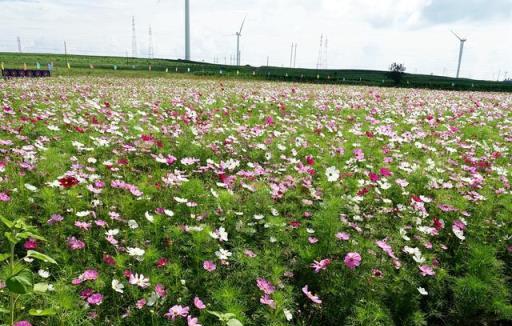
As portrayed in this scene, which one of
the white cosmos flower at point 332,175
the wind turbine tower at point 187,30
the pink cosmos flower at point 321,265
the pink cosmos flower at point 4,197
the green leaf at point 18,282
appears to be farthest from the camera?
the wind turbine tower at point 187,30

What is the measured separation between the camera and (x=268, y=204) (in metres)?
4.28

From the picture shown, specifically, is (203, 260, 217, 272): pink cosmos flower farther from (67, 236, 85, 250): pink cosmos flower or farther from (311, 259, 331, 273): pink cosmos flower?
(67, 236, 85, 250): pink cosmos flower

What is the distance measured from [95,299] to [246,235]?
152 centimetres

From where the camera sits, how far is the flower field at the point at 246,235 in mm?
2930

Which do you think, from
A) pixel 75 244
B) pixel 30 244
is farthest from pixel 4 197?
pixel 75 244

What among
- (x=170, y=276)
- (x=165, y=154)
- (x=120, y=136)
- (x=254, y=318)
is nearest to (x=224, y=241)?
(x=170, y=276)

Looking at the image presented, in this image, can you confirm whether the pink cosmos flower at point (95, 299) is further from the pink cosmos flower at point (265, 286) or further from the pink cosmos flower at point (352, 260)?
the pink cosmos flower at point (352, 260)

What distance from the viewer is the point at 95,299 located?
2785 millimetres

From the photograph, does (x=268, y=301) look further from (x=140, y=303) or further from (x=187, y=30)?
(x=187, y=30)

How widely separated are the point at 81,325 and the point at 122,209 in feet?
4.97

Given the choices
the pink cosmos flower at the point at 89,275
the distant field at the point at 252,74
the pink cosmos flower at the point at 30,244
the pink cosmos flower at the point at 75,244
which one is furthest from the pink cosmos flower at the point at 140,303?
the distant field at the point at 252,74

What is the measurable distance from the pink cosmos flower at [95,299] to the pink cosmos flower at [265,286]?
1.20 meters

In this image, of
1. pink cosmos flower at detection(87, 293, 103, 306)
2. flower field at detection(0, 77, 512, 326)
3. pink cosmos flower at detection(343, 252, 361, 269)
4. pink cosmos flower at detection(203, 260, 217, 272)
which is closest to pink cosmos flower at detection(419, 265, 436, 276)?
flower field at detection(0, 77, 512, 326)

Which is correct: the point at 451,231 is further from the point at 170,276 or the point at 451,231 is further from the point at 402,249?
the point at 170,276
